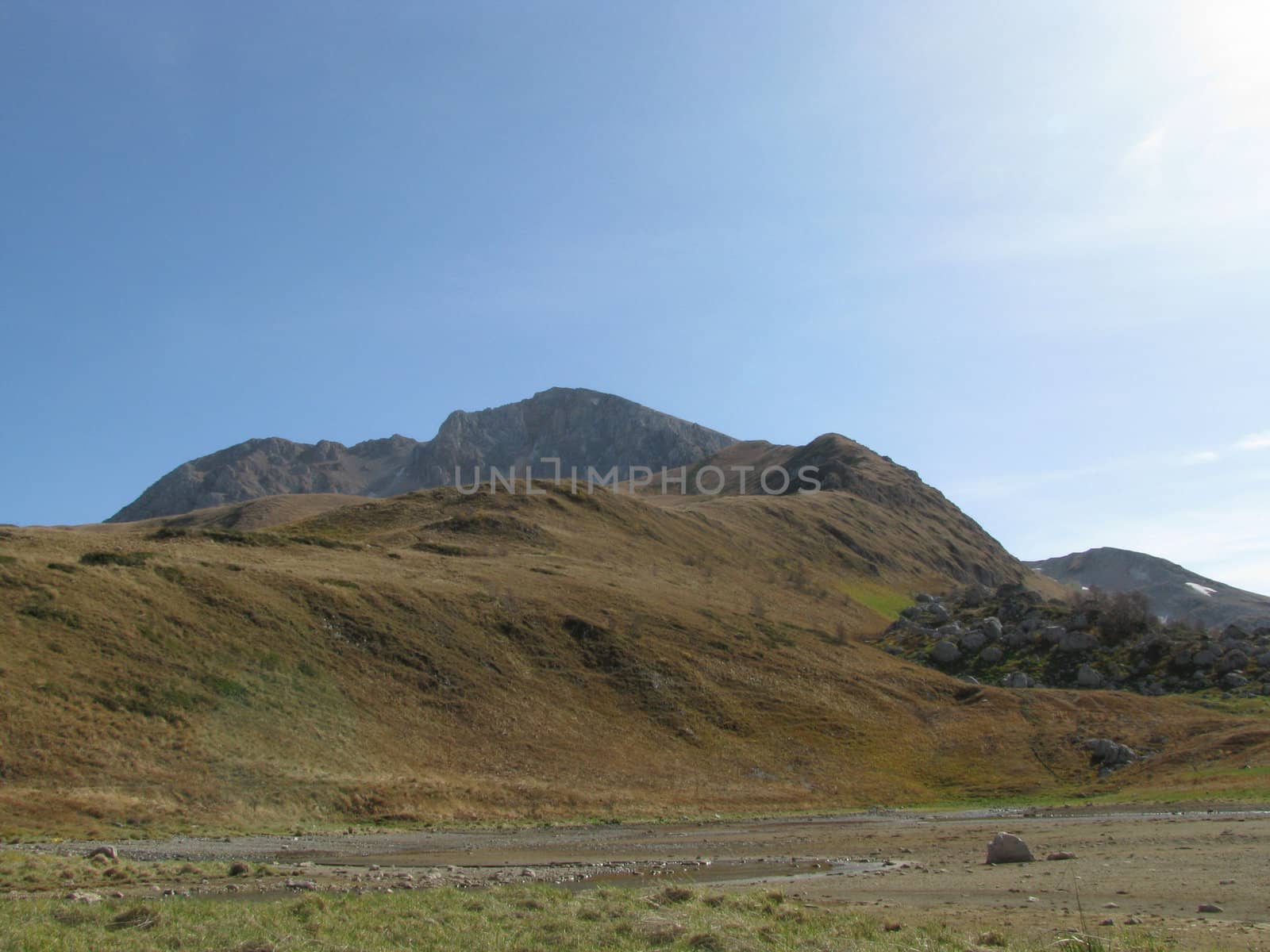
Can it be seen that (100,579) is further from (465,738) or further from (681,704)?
(681,704)

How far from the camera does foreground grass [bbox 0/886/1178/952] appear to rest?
1456 cm

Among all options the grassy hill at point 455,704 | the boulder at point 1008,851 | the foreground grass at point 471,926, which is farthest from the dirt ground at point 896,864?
the grassy hill at point 455,704

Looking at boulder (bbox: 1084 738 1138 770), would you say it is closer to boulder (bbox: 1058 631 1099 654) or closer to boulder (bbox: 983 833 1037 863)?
boulder (bbox: 1058 631 1099 654)

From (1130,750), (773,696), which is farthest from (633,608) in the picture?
(1130,750)

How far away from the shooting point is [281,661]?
57312 millimetres

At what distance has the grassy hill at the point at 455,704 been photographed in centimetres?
4362

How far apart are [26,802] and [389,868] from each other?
62.5 ft

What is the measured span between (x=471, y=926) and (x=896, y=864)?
16.4 metres

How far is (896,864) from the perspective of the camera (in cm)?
2803

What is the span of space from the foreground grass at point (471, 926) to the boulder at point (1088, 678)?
80.4m

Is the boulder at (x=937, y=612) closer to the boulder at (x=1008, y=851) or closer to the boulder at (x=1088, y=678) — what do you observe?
the boulder at (x=1088, y=678)

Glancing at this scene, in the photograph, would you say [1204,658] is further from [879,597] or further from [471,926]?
[471,926]

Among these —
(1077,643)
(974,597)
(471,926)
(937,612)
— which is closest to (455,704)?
(471,926)

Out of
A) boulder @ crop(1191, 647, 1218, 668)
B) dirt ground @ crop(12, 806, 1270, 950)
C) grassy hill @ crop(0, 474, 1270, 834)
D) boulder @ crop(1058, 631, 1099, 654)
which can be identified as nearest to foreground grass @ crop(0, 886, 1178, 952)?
dirt ground @ crop(12, 806, 1270, 950)
